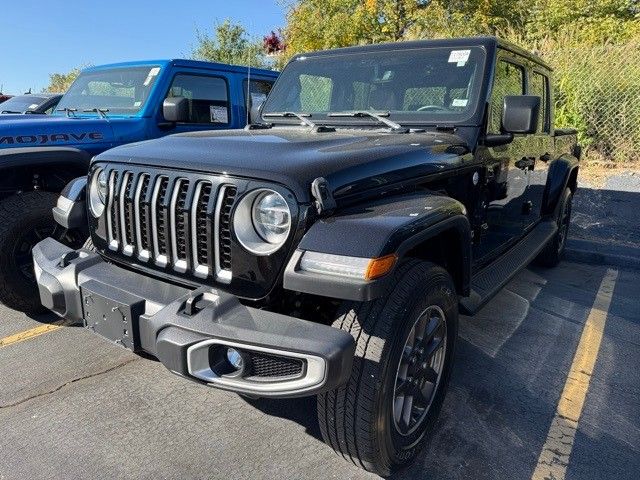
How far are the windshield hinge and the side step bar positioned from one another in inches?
41.7

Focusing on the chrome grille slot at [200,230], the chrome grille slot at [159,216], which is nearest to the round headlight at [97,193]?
the chrome grille slot at [159,216]

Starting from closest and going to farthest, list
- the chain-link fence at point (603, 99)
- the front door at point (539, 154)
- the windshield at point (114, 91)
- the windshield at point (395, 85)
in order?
the windshield at point (395, 85) < the front door at point (539, 154) < the windshield at point (114, 91) < the chain-link fence at point (603, 99)

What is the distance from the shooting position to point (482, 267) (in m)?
3.44

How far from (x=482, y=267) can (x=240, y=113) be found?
3.35 metres

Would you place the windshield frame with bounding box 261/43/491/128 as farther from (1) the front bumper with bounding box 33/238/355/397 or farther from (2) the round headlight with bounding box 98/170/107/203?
(1) the front bumper with bounding box 33/238/355/397

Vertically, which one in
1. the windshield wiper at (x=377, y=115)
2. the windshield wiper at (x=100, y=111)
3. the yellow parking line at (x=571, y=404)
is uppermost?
the windshield wiper at (x=100, y=111)

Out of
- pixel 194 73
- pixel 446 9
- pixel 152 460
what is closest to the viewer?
pixel 152 460

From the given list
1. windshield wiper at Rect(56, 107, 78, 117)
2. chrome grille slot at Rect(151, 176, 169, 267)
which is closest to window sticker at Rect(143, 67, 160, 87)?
windshield wiper at Rect(56, 107, 78, 117)

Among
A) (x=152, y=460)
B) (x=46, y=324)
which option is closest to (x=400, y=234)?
(x=152, y=460)

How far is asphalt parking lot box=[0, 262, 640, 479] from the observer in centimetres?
236

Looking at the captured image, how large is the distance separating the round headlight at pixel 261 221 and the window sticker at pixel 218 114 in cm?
364

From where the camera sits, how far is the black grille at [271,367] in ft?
6.06

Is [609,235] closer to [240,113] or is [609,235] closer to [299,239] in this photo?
[240,113]

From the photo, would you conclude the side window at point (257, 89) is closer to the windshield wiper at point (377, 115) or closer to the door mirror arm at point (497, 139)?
A: the windshield wiper at point (377, 115)
